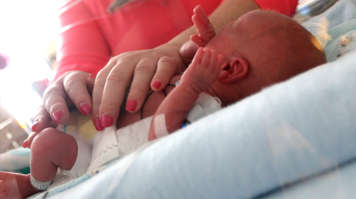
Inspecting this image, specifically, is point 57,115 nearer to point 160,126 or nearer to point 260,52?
point 160,126

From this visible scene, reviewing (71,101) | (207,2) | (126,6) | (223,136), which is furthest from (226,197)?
(207,2)

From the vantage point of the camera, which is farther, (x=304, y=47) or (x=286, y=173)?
(x=304, y=47)

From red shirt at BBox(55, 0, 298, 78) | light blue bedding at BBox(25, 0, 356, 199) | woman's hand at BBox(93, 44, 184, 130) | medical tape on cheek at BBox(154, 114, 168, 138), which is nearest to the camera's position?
light blue bedding at BBox(25, 0, 356, 199)

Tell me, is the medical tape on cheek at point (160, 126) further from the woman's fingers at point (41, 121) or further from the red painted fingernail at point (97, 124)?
the woman's fingers at point (41, 121)

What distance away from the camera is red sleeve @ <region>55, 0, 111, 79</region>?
719mm

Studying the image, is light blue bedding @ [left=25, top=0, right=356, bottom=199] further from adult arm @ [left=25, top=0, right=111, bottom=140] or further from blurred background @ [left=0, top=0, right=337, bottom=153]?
blurred background @ [left=0, top=0, right=337, bottom=153]

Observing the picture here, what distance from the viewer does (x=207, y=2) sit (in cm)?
80

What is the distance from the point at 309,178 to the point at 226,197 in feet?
0.27

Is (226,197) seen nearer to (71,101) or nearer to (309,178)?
(309,178)

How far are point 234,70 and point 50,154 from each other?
0.34 meters

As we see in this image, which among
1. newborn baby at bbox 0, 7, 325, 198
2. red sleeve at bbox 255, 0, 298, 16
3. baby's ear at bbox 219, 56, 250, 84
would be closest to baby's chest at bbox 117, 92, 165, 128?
newborn baby at bbox 0, 7, 325, 198

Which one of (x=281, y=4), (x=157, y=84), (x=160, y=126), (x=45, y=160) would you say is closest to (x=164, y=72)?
(x=157, y=84)

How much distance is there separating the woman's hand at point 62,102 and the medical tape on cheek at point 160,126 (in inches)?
6.4

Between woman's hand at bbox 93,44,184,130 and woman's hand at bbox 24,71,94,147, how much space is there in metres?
0.02
